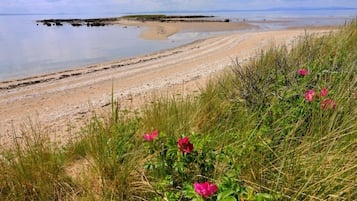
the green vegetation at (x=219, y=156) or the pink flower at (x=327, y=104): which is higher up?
the pink flower at (x=327, y=104)

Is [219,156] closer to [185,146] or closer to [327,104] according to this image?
[185,146]

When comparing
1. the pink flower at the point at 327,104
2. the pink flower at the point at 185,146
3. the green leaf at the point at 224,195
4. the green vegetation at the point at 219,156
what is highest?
the pink flower at the point at 327,104

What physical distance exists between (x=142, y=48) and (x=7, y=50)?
344 inches

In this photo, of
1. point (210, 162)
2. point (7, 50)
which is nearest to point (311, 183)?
point (210, 162)

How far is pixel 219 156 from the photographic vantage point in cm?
224

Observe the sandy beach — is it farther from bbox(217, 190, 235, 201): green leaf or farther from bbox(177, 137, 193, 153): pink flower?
bbox(217, 190, 235, 201): green leaf

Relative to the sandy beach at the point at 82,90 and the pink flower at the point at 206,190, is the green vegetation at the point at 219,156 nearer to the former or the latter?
the pink flower at the point at 206,190

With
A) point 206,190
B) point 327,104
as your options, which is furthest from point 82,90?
point 206,190

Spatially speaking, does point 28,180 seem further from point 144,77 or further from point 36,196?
point 144,77

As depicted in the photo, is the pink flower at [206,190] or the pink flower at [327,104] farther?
the pink flower at [327,104]

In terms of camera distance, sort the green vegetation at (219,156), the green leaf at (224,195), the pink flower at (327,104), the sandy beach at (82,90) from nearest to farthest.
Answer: the green leaf at (224,195) → the green vegetation at (219,156) → the pink flower at (327,104) → the sandy beach at (82,90)

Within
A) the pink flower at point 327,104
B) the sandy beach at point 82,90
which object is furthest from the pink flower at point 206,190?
the sandy beach at point 82,90

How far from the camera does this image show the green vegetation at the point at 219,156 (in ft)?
Result: 6.75

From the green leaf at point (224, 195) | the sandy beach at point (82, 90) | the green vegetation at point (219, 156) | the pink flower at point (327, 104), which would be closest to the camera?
the green leaf at point (224, 195)
